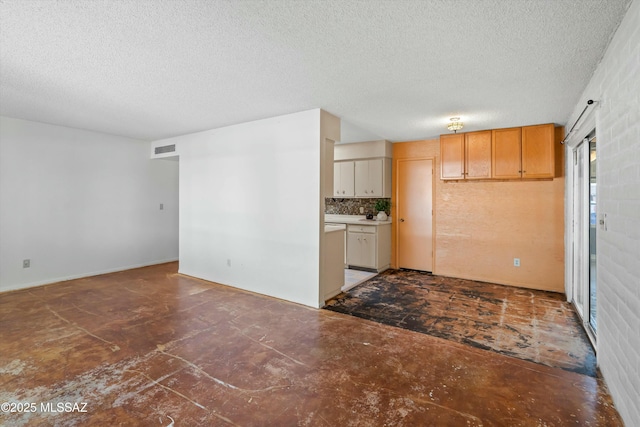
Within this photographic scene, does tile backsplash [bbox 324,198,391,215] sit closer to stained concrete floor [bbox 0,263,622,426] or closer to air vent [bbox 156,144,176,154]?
stained concrete floor [bbox 0,263,622,426]

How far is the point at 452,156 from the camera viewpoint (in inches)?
190

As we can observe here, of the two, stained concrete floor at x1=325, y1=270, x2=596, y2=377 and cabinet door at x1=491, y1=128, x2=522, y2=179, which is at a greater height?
cabinet door at x1=491, y1=128, x2=522, y2=179

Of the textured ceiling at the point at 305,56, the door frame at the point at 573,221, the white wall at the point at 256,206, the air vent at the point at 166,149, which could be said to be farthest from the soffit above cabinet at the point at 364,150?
the air vent at the point at 166,149

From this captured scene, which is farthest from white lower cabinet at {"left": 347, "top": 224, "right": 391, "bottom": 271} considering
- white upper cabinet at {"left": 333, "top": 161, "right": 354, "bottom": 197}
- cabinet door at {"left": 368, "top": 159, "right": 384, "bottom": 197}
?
white upper cabinet at {"left": 333, "top": 161, "right": 354, "bottom": 197}

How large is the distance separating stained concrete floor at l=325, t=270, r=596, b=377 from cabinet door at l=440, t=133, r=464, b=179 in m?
1.76

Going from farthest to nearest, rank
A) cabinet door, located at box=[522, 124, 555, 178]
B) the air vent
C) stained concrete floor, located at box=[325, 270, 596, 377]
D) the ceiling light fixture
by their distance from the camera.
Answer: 1. the air vent
2. cabinet door, located at box=[522, 124, 555, 178]
3. the ceiling light fixture
4. stained concrete floor, located at box=[325, 270, 596, 377]

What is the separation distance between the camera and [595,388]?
2053 mm

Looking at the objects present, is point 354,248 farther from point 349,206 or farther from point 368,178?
point 368,178

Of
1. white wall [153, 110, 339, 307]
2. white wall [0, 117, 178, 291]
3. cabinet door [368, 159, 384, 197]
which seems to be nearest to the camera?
white wall [153, 110, 339, 307]

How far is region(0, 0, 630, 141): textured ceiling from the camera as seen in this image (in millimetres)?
1760

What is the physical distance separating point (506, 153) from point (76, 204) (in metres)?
6.92

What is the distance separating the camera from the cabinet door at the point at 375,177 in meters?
5.60

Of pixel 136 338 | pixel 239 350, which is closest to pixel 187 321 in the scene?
pixel 136 338

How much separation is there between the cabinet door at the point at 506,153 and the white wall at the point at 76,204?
20.2 feet
